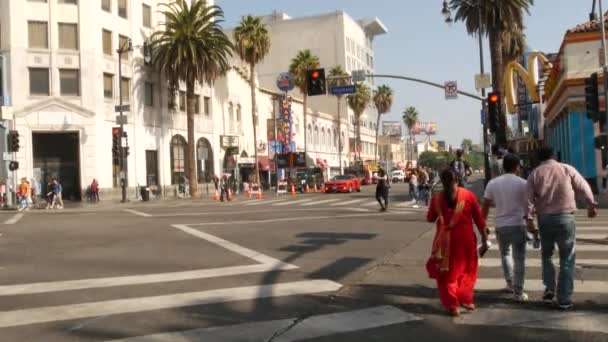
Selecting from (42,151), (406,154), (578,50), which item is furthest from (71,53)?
(406,154)

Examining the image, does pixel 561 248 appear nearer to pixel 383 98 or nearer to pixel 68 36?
pixel 68 36

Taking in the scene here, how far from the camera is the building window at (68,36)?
3744 cm

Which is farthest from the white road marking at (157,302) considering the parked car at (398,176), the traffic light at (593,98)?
the parked car at (398,176)

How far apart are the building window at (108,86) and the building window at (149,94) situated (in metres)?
3.05

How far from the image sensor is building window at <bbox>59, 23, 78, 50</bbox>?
123 ft

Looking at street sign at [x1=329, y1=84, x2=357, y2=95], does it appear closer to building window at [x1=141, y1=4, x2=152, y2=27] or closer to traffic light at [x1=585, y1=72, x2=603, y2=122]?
traffic light at [x1=585, y1=72, x2=603, y2=122]

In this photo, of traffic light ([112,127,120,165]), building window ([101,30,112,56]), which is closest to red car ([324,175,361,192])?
traffic light ([112,127,120,165])

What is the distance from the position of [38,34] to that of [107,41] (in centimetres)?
439

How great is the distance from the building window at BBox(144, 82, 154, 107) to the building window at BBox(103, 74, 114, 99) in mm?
3051

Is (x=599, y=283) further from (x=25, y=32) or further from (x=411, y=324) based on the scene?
(x=25, y=32)

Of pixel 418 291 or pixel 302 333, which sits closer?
pixel 302 333

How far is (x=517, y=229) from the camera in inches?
269

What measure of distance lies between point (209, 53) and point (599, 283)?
3626cm

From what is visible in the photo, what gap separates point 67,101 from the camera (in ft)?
122
